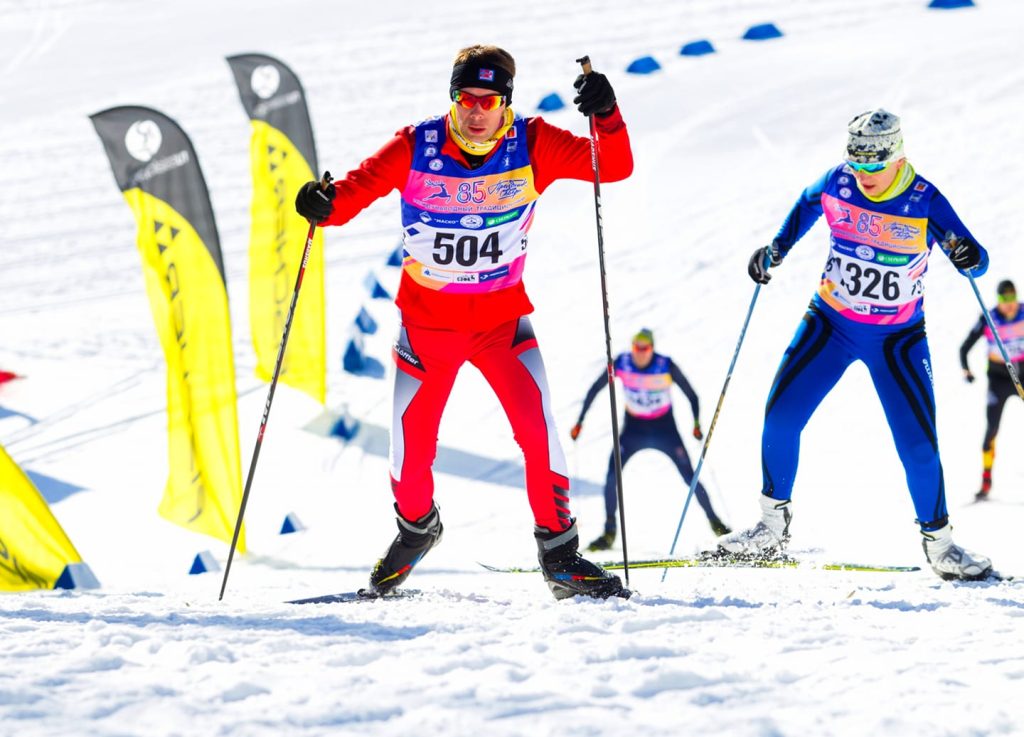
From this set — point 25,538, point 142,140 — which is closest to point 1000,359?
point 142,140

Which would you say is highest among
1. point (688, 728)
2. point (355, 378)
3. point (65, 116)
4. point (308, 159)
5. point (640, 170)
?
Result: point (65, 116)

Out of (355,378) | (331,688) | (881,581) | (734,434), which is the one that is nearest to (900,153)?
(881,581)

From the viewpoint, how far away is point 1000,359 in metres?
7.90

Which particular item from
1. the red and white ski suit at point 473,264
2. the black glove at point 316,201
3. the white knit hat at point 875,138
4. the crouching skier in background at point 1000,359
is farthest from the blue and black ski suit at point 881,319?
the crouching skier in background at point 1000,359

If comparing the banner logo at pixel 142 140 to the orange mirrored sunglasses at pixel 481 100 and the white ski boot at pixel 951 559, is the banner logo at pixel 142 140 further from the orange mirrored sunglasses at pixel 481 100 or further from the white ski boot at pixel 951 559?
the white ski boot at pixel 951 559

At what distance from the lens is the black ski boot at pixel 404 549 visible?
181 inches

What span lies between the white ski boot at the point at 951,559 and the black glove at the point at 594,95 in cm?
230

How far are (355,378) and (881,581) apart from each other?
7.35m

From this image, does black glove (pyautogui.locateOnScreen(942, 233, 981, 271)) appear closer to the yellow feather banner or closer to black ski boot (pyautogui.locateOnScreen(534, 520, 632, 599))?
black ski boot (pyautogui.locateOnScreen(534, 520, 632, 599))

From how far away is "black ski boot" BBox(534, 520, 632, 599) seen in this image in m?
4.23

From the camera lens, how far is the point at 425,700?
9.66ft

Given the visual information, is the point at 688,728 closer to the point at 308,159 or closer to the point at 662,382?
the point at 662,382

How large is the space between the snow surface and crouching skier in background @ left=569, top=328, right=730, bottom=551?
1.66ft

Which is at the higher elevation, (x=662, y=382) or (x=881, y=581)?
(x=662, y=382)
